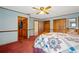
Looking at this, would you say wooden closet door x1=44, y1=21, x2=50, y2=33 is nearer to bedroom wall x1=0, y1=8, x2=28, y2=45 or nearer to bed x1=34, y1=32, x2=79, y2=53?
bedroom wall x1=0, y1=8, x2=28, y2=45

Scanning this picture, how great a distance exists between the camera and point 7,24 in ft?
12.8

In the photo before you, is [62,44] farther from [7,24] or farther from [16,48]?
[7,24]

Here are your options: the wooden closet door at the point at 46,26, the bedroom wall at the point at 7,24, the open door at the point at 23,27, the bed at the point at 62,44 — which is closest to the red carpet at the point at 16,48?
the bedroom wall at the point at 7,24

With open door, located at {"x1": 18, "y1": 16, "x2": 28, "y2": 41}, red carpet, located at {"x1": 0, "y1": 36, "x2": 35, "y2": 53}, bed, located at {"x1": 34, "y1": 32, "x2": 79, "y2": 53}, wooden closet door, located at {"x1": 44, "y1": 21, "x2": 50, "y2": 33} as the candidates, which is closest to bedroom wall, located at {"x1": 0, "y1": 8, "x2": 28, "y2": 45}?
red carpet, located at {"x1": 0, "y1": 36, "x2": 35, "y2": 53}

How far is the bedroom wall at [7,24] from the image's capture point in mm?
3594

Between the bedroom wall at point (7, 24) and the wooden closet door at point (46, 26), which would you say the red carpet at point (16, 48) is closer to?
the bedroom wall at point (7, 24)

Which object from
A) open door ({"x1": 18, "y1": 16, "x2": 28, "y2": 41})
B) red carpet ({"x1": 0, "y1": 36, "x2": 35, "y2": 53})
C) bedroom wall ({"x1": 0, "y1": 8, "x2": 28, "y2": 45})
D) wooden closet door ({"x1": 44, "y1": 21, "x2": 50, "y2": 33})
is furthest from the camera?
wooden closet door ({"x1": 44, "y1": 21, "x2": 50, "y2": 33})

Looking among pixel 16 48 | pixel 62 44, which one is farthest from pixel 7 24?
pixel 62 44

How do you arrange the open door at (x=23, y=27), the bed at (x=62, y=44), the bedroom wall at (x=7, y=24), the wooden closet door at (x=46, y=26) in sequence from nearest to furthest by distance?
1. the bed at (x=62, y=44)
2. the bedroom wall at (x=7, y=24)
3. the open door at (x=23, y=27)
4. the wooden closet door at (x=46, y=26)

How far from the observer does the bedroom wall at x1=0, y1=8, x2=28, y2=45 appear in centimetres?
359

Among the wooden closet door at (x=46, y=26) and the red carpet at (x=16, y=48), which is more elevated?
the wooden closet door at (x=46, y=26)

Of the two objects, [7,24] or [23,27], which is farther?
[23,27]
